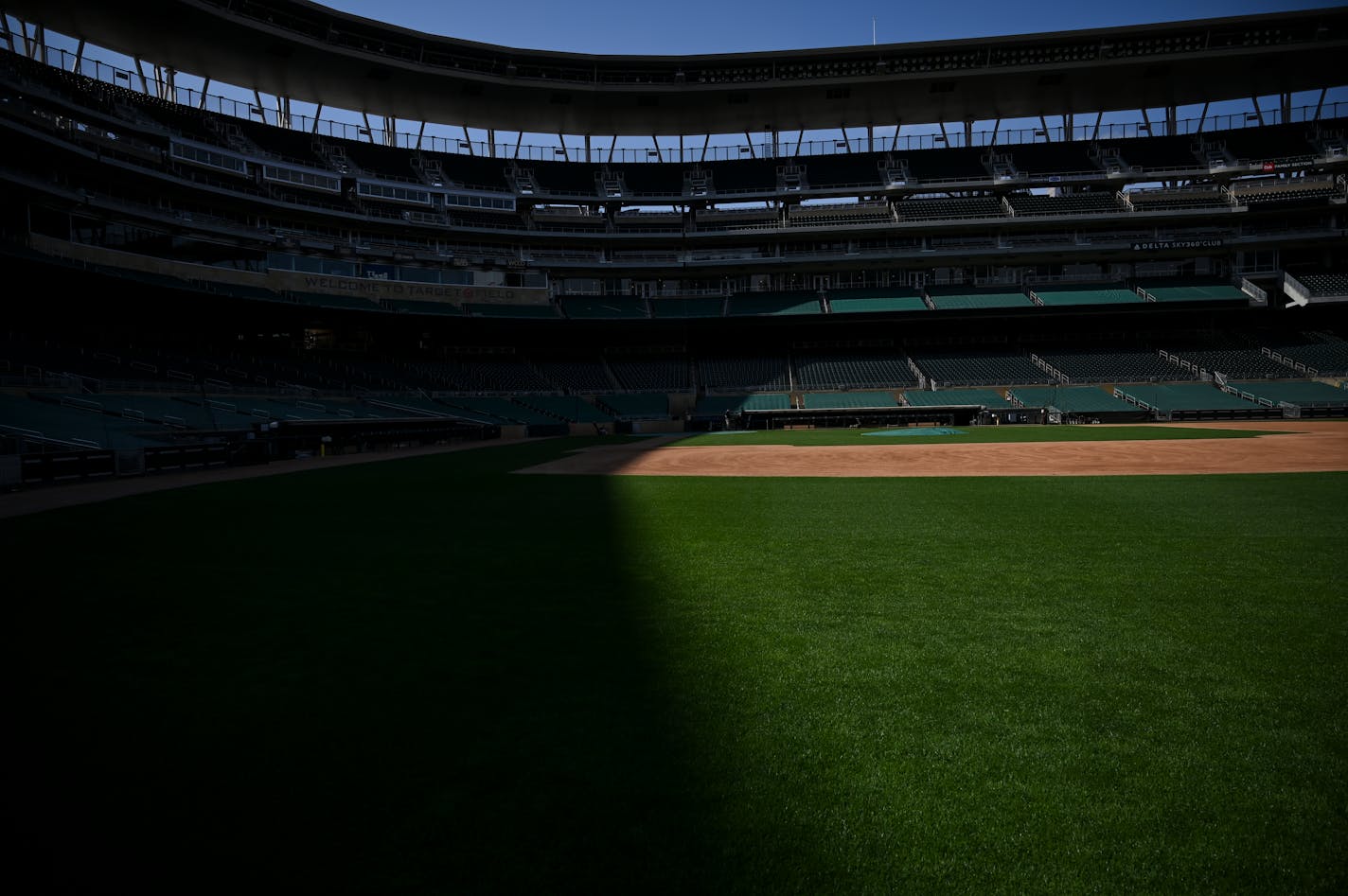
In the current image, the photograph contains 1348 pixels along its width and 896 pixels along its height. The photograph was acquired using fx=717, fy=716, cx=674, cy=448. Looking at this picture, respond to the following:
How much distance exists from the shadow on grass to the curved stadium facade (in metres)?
32.6

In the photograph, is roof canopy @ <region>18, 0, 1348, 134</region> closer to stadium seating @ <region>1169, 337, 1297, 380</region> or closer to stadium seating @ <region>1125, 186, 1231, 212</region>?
stadium seating @ <region>1125, 186, 1231, 212</region>

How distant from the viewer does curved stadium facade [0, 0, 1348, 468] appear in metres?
44.4

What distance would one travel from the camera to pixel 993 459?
22500mm

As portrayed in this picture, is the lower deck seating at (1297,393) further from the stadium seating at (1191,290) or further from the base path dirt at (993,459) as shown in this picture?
the base path dirt at (993,459)

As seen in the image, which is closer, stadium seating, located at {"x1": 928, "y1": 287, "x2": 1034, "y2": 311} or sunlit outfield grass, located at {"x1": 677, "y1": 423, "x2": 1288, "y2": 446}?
sunlit outfield grass, located at {"x1": 677, "y1": 423, "x2": 1288, "y2": 446}

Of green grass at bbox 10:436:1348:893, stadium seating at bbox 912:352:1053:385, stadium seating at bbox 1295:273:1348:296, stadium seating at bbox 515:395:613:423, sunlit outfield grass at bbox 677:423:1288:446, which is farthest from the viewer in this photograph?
stadium seating at bbox 912:352:1053:385

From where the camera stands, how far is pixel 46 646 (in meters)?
5.65

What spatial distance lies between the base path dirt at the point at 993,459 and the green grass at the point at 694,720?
416 inches

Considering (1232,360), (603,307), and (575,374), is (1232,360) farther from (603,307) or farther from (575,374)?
(575,374)

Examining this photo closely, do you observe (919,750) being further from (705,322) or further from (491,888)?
(705,322)

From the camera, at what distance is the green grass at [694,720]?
297 centimetres

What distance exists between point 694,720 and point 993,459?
20804mm

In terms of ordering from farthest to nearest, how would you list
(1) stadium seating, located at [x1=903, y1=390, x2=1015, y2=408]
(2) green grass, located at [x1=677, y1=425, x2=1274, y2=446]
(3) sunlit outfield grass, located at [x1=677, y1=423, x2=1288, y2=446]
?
(1) stadium seating, located at [x1=903, y1=390, x2=1015, y2=408] → (3) sunlit outfield grass, located at [x1=677, y1=423, x2=1288, y2=446] → (2) green grass, located at [x1=677, y1=425, x2=1274, y2=446]

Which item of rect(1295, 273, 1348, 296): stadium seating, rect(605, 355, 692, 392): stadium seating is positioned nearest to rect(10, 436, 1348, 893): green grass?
Answer: rect(605, 355, 692, 392): stadium seating
